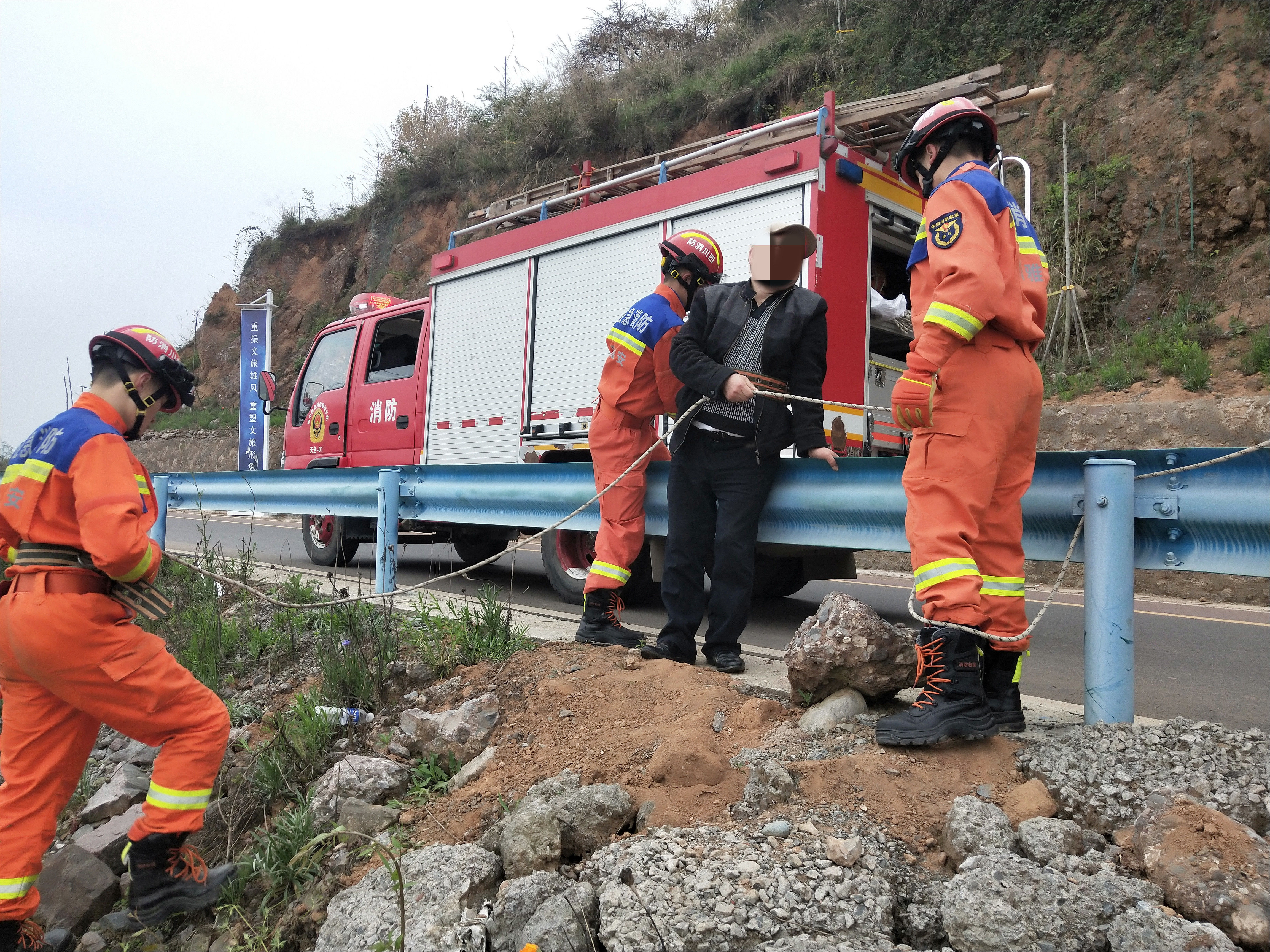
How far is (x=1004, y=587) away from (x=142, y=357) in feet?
9.35

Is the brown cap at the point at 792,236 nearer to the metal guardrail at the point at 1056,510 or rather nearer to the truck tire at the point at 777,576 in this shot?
the metal guardrail at the point at 1056,510

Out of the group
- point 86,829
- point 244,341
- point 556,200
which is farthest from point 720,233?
point 244,341

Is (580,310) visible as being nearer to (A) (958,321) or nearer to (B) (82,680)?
(A) (958,321)

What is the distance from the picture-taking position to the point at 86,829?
333 centimetres

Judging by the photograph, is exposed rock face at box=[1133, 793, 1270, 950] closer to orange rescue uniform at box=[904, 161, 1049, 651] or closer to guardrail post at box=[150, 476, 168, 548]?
orange rescue uniform at box=[904, 161, 1049, 651]

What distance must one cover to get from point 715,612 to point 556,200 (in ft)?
16.6

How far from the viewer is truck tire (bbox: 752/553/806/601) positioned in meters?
6.06

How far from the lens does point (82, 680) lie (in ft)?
8.25

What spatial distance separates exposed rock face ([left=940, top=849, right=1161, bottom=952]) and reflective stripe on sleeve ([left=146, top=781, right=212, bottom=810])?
85.7 inches

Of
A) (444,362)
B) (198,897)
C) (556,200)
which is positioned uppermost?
(556,200)

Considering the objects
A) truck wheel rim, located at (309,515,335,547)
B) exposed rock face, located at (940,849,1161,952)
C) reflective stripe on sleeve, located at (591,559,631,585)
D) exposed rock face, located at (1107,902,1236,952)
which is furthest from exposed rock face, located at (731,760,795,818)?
truck wheel rim, located at (309,515,335,547)

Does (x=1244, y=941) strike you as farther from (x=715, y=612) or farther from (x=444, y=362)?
(x=444, y=362)

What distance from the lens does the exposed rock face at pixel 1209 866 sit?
1.62 meters

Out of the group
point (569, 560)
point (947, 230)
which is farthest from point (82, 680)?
point (569, 560)
